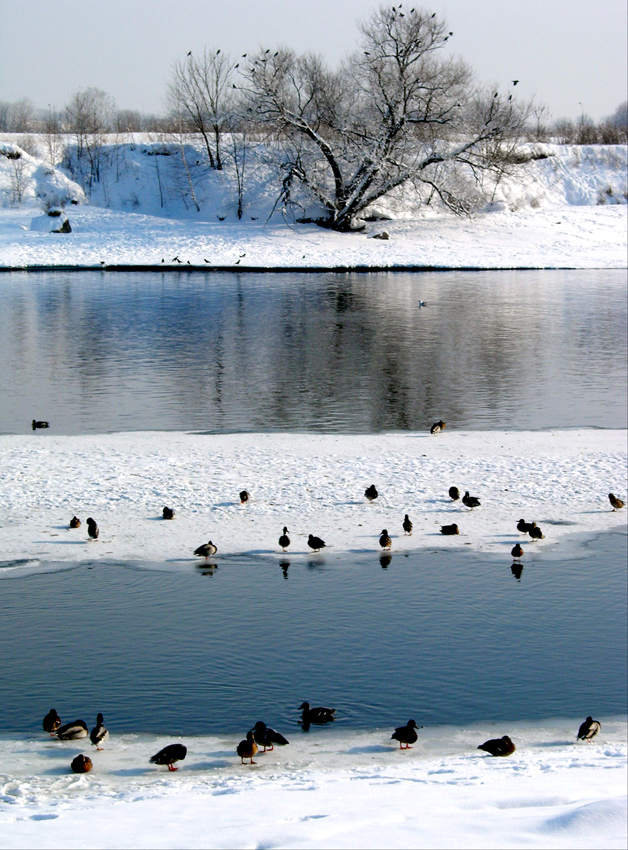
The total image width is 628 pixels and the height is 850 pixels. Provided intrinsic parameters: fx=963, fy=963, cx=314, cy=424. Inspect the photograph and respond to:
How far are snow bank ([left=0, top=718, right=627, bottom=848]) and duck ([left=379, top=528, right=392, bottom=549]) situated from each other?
13.8ft

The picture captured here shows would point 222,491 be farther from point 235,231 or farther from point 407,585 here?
point 235,231

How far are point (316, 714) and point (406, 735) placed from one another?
2.71ft

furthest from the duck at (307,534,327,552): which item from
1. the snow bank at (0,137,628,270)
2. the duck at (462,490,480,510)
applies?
the snow bank at (0,137,628,270)

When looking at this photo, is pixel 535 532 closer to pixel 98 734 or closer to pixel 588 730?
pixel 588 730

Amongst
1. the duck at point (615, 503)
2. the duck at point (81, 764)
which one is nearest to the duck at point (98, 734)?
the duck at point (81, 764)

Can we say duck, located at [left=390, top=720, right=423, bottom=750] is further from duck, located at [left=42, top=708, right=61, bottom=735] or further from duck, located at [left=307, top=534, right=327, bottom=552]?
duck, located at [left=307, top=534, right=327, bottom=552]

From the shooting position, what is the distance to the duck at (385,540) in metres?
12.5

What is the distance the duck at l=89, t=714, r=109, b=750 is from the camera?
7945 mm

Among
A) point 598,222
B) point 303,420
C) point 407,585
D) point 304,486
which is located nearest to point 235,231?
point 598,222

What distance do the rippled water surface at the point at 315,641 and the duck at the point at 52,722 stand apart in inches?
9.6

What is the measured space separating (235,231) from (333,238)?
647cm

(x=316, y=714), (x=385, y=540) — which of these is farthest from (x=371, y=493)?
(x=316, y=714)

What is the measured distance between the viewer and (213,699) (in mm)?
8820

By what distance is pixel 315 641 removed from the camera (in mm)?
9898
